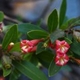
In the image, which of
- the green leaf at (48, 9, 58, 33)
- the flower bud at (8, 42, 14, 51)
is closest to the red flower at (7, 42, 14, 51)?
the flower bud at (8, 42, 14, 51)

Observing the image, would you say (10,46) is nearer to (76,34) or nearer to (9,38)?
(9,38)

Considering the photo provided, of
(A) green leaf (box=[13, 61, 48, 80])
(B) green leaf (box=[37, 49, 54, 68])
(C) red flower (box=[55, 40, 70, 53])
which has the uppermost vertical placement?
(C) red flower (box=[55, 40, 70, 53])

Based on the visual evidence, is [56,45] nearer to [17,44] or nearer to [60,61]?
[60,61]

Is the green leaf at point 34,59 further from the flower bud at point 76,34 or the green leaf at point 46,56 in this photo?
the flower bud at point 76,34

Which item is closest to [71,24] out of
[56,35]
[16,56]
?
[56,35]

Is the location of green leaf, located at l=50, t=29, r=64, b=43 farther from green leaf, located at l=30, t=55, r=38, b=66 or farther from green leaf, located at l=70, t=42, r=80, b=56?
green leaf, located at l=30, t=55, r=38, b=66

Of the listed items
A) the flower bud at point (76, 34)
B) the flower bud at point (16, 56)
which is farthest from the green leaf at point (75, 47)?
the flower bud at point (16, 56)

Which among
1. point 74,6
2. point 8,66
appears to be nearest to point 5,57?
point 8,66

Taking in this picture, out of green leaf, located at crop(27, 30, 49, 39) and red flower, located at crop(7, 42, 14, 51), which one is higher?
green leaf, located at crop(27, 30, 49, 39)
